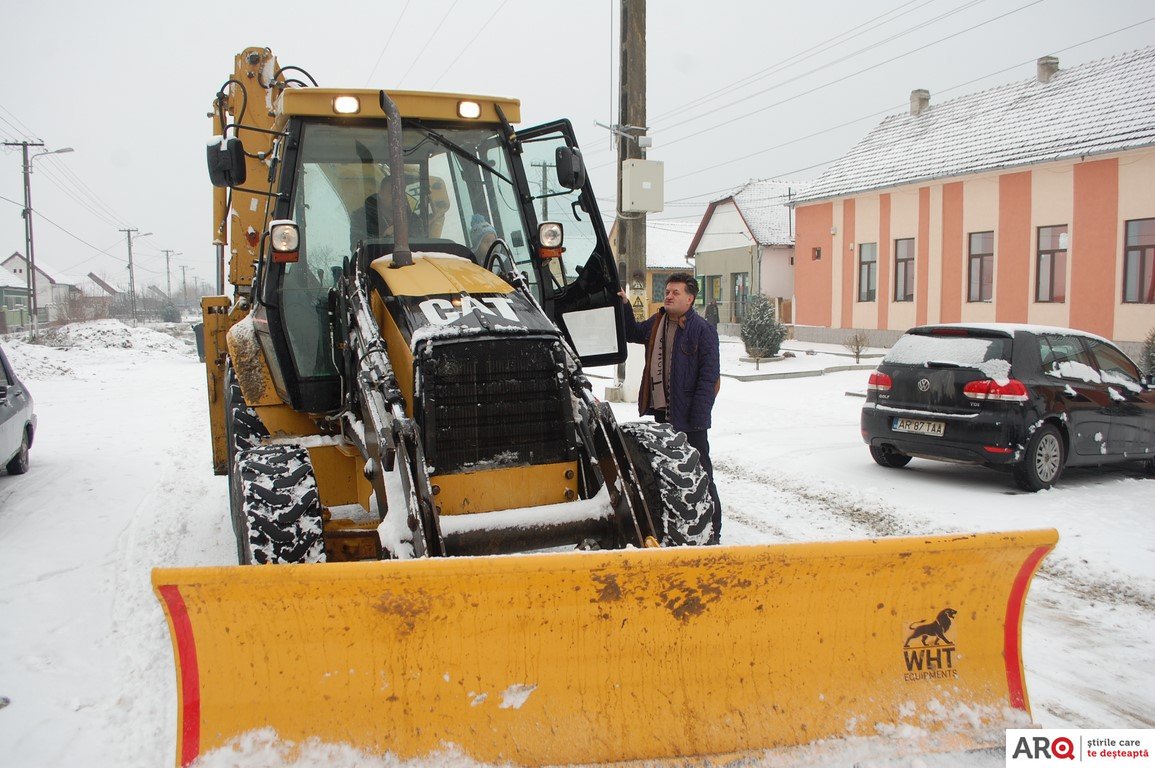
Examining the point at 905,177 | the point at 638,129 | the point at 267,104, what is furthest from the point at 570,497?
the point at 905,177

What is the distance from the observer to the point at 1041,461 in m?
7.87

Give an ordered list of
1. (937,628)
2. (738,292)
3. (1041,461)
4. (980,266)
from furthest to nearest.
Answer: (738,292), (980,266), (1041,461), (937,628)

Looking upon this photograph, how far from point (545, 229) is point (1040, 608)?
3625 millimetres

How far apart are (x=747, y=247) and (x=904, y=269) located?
13.1 metres

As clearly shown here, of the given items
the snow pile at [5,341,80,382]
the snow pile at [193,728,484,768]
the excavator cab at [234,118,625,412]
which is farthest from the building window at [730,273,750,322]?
the snow pile at [193,728,484,768]

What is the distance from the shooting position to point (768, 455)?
9.74m

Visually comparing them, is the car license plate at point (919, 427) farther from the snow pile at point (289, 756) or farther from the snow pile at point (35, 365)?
the snow pile at point (35, 365)

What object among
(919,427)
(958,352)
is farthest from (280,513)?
(958,352)

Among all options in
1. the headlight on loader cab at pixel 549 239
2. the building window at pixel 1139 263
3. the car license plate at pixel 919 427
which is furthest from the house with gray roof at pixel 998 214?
the headlight on loader cab at pixel 549 239

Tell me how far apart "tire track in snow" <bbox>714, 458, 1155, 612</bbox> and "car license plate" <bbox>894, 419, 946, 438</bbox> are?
37.2 inches

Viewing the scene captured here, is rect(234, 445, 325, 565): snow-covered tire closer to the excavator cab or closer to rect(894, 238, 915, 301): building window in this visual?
the excavator cab

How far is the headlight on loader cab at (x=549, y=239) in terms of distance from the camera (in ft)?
17.8

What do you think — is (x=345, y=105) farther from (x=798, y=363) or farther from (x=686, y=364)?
(x=798, y=363)

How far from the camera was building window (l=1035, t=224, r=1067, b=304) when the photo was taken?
20.7m
